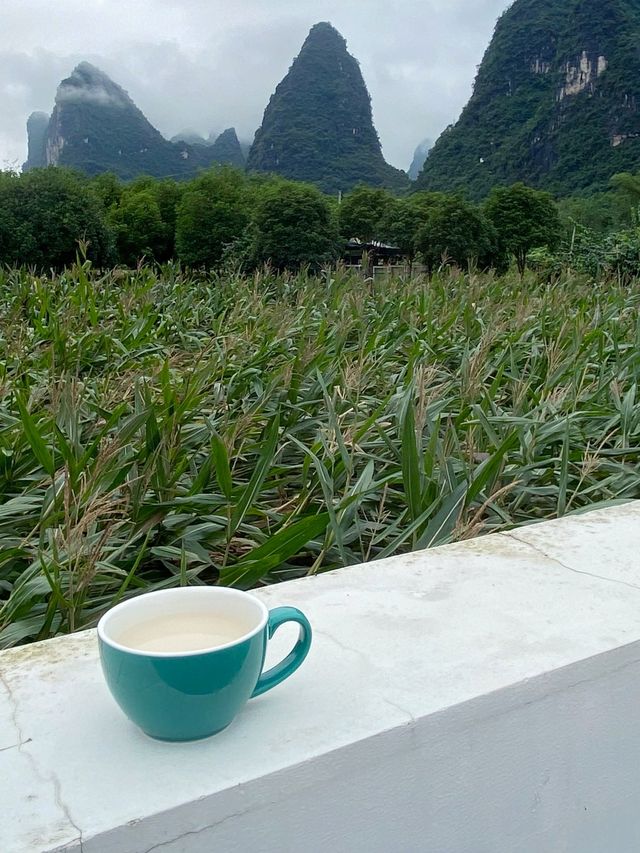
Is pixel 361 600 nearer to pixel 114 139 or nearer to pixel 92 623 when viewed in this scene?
pixel 92 623

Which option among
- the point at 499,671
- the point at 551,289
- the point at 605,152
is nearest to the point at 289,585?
the point at 499,671

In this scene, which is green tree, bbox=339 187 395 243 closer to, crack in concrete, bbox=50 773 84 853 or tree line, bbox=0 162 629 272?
tree line, bbox=0 162 629 272

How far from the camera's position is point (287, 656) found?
65 cm

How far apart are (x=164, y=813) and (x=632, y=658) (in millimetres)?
478

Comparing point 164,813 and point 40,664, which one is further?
point 40,664

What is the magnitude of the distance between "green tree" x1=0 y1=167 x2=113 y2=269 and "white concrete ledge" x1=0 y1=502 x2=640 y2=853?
1387 centimetres

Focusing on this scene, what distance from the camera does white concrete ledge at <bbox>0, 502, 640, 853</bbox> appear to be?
542 mm

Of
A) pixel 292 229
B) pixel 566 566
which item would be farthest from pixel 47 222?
pixel 566 566

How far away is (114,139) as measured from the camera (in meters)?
60.7

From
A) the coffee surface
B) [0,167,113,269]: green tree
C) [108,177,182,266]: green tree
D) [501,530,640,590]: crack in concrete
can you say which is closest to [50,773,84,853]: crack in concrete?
the coffee surface

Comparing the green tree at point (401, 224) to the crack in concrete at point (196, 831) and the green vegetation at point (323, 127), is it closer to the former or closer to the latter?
the crack in concrete at point (196, 831)

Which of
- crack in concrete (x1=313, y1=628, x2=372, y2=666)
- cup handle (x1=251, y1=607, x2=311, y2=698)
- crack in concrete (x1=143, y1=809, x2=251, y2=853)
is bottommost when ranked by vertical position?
crack in concrete (x1=143, y1=809, x2=251, y2=853)

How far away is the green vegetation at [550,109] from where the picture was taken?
3641 cm

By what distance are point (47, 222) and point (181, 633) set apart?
607 inches
